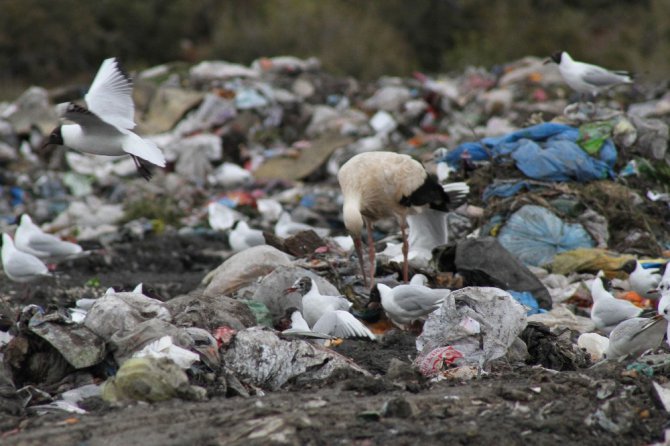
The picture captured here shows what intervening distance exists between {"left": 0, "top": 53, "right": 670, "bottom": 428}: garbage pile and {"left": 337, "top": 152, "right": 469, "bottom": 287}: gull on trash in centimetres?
36

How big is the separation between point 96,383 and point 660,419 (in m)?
2.34

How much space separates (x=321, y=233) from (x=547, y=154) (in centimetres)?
207

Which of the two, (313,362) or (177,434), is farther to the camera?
(313,362)

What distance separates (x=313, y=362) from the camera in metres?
4.46

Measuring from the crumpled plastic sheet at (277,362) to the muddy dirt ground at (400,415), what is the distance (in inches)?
5.2

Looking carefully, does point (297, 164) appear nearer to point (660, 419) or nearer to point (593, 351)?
point (593, 351)

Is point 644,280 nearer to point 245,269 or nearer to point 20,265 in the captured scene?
point 245,269

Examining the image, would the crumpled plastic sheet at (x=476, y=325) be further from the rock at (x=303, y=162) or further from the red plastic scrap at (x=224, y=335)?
the rock at (x=303, y=162)

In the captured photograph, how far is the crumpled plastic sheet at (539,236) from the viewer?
7559 millimetres

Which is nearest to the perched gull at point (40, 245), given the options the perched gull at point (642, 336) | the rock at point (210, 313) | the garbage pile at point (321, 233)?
the garbage pile at point (321, 233)

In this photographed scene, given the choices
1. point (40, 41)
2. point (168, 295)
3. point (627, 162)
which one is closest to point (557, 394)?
point (168, 295)

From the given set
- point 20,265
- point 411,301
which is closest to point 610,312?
point 411,301

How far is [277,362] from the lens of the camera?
4.45 metres

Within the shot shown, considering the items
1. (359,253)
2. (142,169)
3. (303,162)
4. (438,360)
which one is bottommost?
(303,162)
